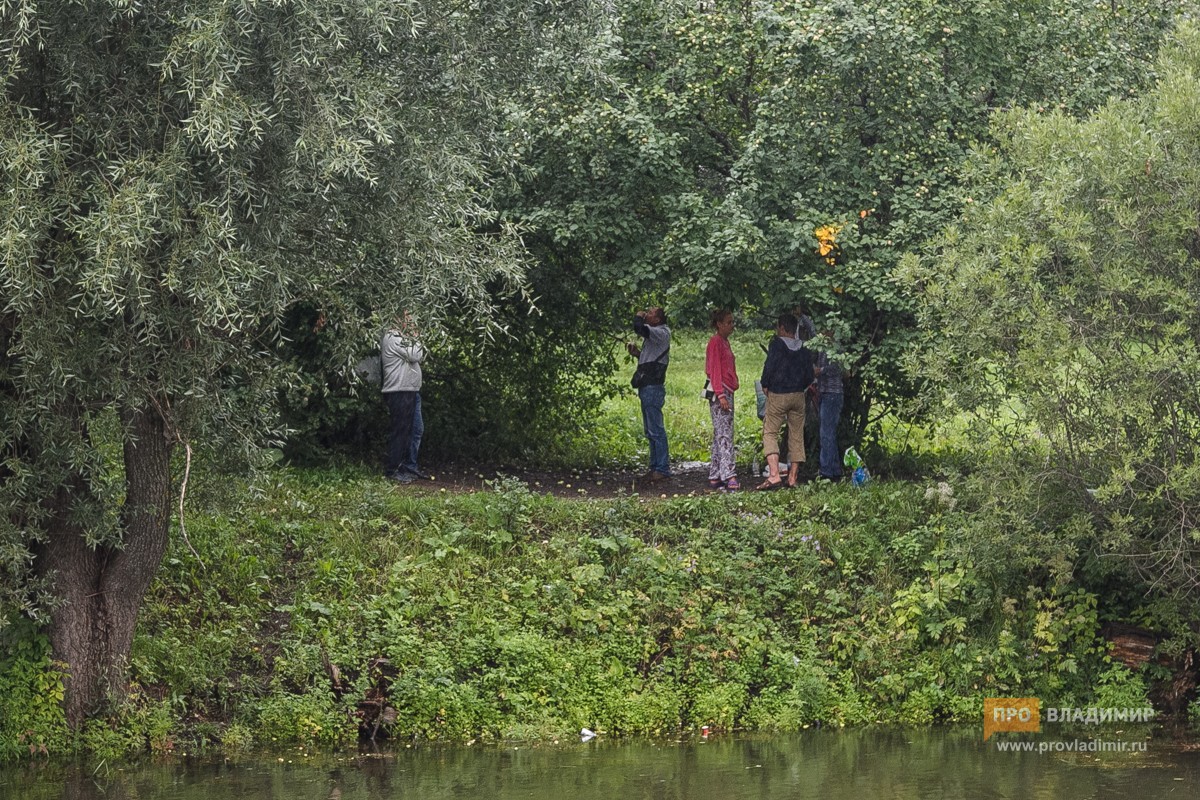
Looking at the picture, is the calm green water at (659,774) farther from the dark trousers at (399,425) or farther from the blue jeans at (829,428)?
the dark trousers at (399,425)

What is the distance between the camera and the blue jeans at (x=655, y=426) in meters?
16.5

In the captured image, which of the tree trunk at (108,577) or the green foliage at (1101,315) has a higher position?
the green foliage at (1101,315)

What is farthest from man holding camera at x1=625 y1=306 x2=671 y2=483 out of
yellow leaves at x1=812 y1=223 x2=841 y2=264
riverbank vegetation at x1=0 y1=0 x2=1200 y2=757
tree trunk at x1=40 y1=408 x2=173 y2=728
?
tree trunk at x1=40 y1=408 x2=173 y2=728

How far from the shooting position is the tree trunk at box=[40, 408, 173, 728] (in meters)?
11.0

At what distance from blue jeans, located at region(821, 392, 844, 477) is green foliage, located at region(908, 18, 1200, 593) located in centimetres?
359

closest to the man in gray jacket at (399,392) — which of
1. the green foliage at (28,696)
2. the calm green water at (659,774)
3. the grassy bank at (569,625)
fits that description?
the grassy bank at (569,625)

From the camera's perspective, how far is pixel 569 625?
12766 mm

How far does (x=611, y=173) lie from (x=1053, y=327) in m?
5.17

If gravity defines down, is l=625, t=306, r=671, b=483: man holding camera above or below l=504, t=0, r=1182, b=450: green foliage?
below

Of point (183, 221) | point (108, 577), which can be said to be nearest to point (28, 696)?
point (108, 577)

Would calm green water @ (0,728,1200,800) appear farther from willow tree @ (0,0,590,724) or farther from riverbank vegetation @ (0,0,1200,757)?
willow tree @ (0,0,590,724)

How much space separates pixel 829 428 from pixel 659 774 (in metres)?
5.93

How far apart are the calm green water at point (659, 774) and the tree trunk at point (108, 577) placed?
29.9 inches

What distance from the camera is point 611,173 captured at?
15.0 meters
